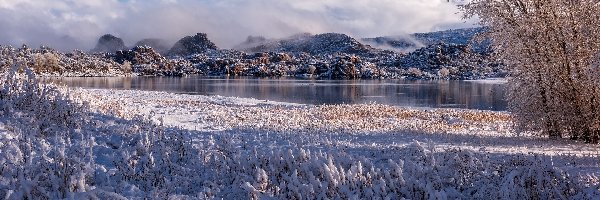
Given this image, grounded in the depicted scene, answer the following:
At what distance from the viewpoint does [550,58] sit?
17703 mm

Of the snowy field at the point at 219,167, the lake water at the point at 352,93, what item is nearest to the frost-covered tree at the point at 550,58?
the snowy field at the point at 219,167

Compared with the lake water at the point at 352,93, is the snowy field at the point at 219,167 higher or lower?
lower

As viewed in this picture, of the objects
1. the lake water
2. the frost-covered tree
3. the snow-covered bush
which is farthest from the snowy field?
the lake water

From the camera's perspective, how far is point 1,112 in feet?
42.6

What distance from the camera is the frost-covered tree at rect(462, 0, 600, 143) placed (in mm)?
17062

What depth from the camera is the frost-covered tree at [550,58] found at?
17.1m

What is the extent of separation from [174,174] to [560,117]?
45.7 ft

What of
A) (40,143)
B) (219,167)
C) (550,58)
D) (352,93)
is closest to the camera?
(219,167)

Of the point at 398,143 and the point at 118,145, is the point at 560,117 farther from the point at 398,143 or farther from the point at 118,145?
the point at 118,145

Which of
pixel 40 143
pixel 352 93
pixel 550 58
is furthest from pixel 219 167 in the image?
pixel 352 93

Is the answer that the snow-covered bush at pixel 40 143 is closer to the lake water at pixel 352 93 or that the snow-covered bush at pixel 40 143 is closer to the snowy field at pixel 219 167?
the snowy field at pixel 219 167

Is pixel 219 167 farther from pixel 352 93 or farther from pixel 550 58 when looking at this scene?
pixel 352 93

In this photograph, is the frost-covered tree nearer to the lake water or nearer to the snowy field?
the snowy field

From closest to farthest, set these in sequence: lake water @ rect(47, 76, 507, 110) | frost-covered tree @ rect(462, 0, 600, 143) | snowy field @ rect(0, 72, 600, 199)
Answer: snowy field @ rect(0, 72, 600, 199)
frost-covered tree @ rect(462, 0, 600, 143)
lake water @ rect(47, 76, 507, 110)
